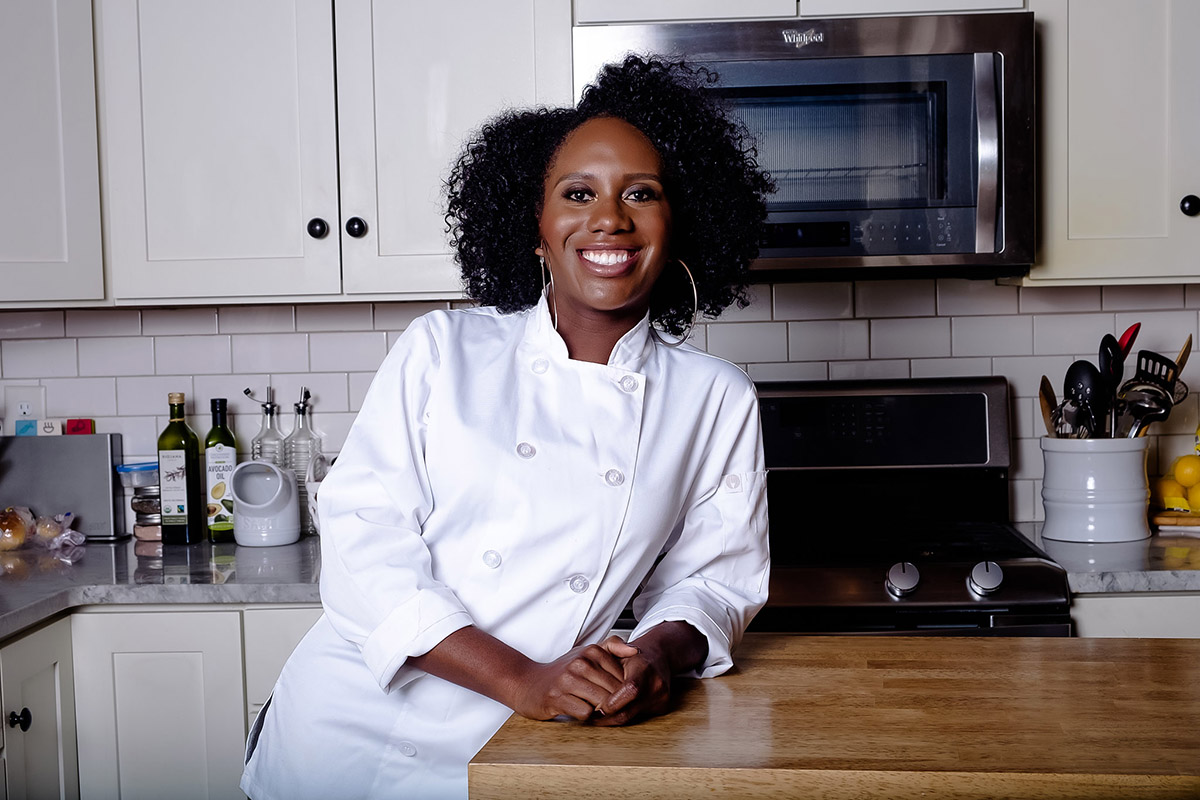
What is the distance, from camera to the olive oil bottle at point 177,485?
8.09 feet

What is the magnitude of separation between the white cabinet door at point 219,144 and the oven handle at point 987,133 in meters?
1.27

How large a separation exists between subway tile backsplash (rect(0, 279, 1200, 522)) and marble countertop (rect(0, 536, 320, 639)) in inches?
16.6

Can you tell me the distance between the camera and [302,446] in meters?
2.58

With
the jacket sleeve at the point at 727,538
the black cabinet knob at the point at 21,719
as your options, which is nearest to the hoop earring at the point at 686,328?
the jacket sleeve at the point at 727,538

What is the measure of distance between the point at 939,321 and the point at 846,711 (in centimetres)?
175

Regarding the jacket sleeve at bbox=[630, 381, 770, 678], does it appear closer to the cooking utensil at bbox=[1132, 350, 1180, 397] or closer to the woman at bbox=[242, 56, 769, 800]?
the woman at bbox=[242, 56, 769, 800]

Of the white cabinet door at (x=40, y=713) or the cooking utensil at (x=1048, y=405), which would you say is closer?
the white cabinet door at (x=40, y=713)

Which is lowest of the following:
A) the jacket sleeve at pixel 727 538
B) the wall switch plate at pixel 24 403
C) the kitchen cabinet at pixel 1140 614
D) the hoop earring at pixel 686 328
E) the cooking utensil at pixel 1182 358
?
the kitchen cabinet at pixel 1140 614

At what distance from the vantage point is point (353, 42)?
220 centimetres

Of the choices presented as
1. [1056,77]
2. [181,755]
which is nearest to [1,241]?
[181,755]

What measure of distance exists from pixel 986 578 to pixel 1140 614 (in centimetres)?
30

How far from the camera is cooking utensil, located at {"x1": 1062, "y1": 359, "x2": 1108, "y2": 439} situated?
2.21 m

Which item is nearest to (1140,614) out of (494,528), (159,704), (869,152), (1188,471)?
(1188,471)

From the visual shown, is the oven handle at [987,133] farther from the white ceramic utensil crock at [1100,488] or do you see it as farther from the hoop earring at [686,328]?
the hoop earring at [686,328]
